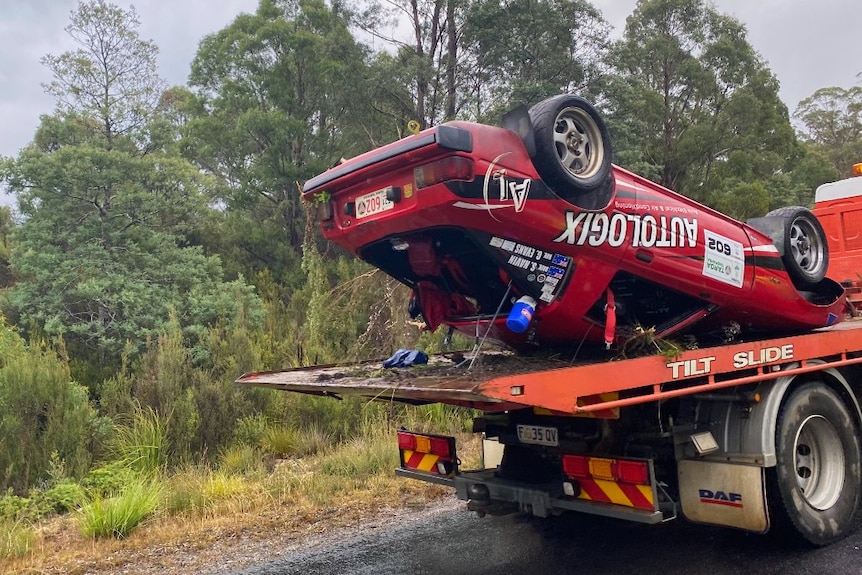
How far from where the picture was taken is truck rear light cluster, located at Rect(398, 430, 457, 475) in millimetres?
5105

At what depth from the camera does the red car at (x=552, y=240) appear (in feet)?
12.4

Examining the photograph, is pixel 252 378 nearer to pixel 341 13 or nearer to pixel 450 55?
pixel 450 55

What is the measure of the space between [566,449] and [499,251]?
1425 millimetres

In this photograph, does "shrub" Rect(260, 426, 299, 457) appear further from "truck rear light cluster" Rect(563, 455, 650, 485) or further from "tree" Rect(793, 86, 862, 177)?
"tree" Rect(793, 86, 862, 177)

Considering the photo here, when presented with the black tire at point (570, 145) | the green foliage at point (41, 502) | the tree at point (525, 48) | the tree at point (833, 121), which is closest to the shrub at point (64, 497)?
the green foliage at point (41, 502)

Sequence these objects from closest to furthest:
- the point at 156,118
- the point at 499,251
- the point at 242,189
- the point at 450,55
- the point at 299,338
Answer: the point at 499,251 < the point at 299,338 < the point at 156,118 < the point at 450,55 < the point at 242,189

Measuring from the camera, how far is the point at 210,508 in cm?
620

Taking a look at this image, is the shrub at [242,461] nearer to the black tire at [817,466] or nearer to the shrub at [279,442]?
the shrub at [279,442]

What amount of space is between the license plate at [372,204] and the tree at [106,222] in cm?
856

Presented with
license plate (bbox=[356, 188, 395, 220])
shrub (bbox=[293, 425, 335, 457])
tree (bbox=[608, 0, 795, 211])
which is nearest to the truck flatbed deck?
license plate (bbox=[356, 188, 395, 220])

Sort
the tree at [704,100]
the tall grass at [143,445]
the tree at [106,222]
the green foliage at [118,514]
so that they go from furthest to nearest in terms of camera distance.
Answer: the tree at [704,100], the tree at [106,222], the tall grass at [143,445], the green foliage at [118,514]

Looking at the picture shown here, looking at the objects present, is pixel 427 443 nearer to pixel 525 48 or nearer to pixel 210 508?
pixel 210 508

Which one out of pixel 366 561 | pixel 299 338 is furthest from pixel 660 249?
pixel 299 338

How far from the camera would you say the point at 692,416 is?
4633mm
